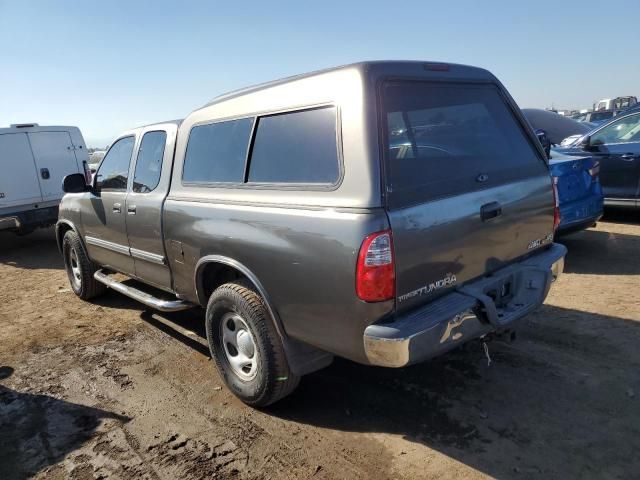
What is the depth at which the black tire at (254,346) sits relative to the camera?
3037mm

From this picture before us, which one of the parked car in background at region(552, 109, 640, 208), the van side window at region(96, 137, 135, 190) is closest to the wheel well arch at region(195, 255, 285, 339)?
the van side window at region(96, 137, 135, 190)

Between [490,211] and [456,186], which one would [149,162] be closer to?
[456,186]

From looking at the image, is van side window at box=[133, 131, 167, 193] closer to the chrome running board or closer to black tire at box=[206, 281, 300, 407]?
the chrome running board

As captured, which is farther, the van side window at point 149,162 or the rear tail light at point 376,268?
the van side window at point 149,162

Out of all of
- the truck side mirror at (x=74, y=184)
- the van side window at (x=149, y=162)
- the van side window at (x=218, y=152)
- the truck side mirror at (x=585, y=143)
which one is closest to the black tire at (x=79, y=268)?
the truck side mirror at (x=74, y=184)

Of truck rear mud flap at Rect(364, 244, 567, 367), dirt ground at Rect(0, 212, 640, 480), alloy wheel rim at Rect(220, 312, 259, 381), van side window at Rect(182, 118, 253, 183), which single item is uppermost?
van side window at Rect(182, 118, 253, 183)

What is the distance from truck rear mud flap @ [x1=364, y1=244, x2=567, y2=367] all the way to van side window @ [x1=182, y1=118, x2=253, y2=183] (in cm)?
149

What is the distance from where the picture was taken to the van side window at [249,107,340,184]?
2.70 metres

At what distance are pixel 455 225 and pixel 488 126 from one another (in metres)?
0.98

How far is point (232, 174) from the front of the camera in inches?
134

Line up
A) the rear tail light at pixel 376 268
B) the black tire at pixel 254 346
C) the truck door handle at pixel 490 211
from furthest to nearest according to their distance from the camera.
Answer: the black tire at pixel 254 346, the truck door handle at pixel 490 211, the rear tail light at pixel 376 268

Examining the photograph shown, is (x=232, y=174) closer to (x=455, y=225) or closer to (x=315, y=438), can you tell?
(x=455, y=225)

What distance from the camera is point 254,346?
10.7 ft

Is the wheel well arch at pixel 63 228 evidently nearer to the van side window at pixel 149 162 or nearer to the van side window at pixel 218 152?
the van side window at pixel 149 162
